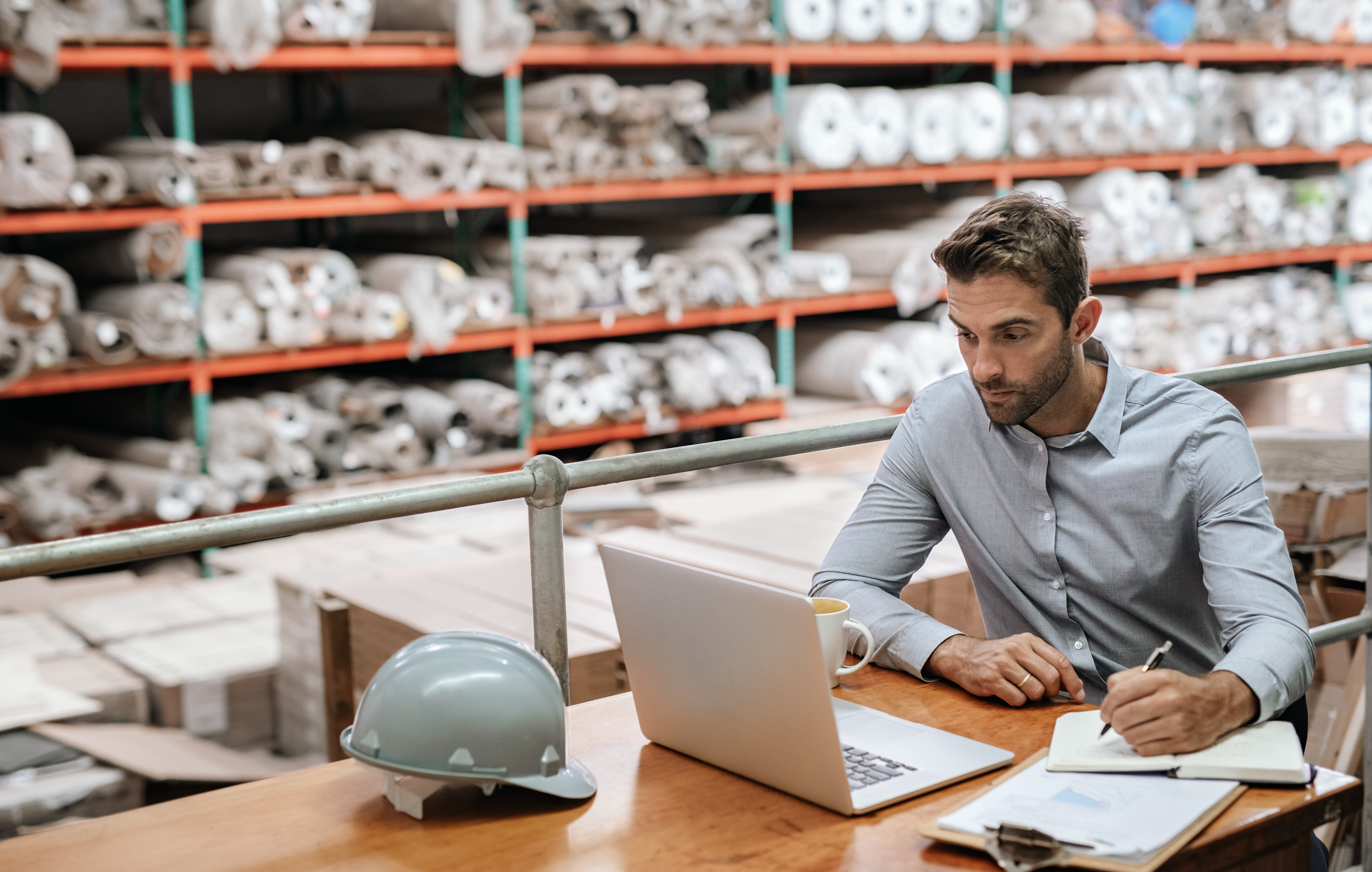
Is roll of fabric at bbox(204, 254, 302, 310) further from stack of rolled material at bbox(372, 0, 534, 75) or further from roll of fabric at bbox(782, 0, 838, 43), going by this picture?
roll of fabric at bbox(782, 0, 838, 43)

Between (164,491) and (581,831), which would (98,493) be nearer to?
(164,491)

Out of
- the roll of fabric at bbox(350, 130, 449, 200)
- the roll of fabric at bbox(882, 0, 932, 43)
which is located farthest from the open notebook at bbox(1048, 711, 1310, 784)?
the roll of fabric at bbox(882, 0, 932, 43)

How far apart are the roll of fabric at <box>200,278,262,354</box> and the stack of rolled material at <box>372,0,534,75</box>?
1358 mm

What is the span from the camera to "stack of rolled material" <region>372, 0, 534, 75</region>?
5.54 metres

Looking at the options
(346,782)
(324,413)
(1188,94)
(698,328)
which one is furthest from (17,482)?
(1188,94)

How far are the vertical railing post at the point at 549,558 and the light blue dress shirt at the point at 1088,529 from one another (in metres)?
0.43

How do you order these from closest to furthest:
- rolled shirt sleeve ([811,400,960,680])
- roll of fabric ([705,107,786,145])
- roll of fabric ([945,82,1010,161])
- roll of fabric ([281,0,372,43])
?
1. rolled shirt sleeve ([811,400,960,680])
2. roll of fabric ([281,0,372,43])
3. roll of fabric ([705,107,786,145])
4. roll of fabric ([945,82,1010,161])

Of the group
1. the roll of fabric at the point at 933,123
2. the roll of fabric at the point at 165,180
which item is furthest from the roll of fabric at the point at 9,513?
the roll of fabric at the point at 933,123

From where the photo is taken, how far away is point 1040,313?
186cm

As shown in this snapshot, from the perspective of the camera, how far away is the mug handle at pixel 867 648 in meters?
1.69

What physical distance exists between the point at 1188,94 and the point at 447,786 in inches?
312

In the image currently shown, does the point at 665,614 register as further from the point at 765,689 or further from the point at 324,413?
the point at 324,413

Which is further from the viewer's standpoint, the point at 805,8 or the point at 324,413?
the point at 805,8

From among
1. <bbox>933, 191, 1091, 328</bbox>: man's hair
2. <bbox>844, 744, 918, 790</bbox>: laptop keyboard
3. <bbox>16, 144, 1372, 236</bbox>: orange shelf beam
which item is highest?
<bbox>16, 144, 1372, 236</bbox>: orange shelf beam
